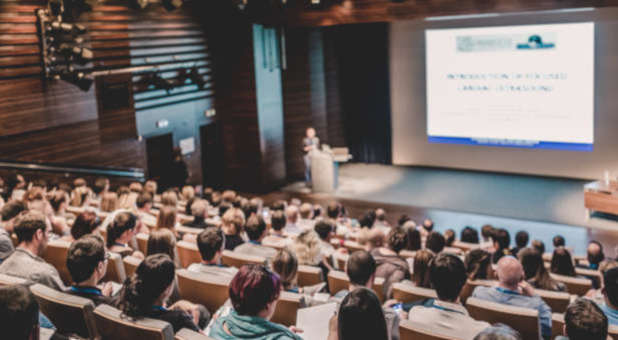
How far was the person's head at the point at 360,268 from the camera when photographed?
11.6 ft

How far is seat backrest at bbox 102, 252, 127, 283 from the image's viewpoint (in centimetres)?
402

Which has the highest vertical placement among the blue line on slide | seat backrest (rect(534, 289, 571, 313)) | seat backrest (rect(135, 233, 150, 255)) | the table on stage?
seat backrest (rect(135, 233, 150, 255))

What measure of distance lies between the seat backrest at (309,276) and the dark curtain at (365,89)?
9.80 meters

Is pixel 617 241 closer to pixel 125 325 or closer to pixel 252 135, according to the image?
pixel 252 135

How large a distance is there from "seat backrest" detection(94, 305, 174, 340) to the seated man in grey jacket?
0.88 metres

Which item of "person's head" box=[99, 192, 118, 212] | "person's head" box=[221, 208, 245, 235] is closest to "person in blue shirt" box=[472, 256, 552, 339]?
"person's head" box=[221, 208, 245, 235]

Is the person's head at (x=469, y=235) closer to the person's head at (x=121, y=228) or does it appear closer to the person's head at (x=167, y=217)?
the person's head at (x=167, y=217)

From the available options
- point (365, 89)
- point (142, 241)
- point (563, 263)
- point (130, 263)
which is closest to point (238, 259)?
point (130, 263)

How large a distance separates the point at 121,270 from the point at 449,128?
31.8 feet

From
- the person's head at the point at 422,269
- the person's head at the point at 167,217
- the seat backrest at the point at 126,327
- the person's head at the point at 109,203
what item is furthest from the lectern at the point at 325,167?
the seat backrest at the point at 126,327

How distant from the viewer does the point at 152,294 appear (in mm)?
2852

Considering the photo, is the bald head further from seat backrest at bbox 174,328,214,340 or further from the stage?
the stage

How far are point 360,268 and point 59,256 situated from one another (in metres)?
2.20

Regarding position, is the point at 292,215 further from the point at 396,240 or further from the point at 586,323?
the point at 586,323
